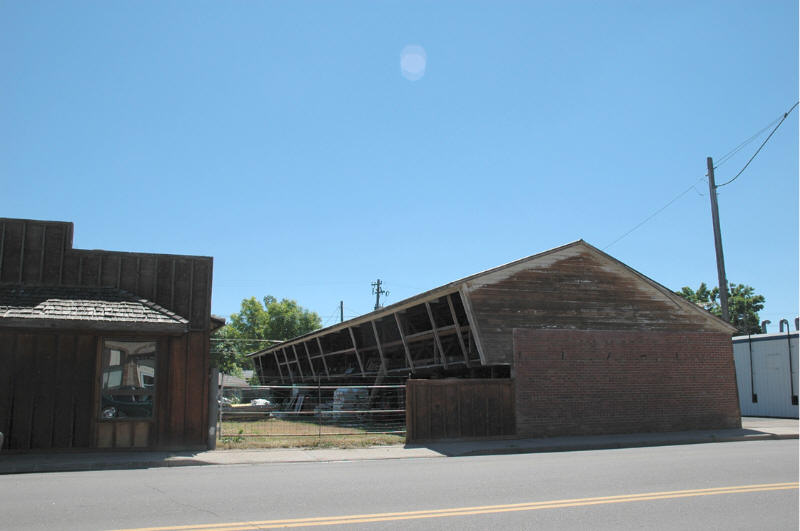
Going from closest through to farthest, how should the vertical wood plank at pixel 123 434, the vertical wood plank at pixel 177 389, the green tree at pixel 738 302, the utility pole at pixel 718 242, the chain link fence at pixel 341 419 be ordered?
the vertical wood plank at pixel 123 434 → the vertical wood plank at pixel 177 389 → the chain link fence at pixel 341 419 → the utility pole at pixel 718 242 → the green tree at pixel 738 302

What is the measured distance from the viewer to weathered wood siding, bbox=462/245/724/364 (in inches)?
715

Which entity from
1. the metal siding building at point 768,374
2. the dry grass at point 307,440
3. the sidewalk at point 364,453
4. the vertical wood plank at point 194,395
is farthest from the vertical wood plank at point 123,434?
the metal siding building at point 768,374

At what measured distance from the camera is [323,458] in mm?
13578

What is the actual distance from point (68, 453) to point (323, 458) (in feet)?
16.8

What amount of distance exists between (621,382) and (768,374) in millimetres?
12574

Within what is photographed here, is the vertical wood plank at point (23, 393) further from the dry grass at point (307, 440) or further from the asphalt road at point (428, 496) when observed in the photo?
the dry grass at point (307, 440)

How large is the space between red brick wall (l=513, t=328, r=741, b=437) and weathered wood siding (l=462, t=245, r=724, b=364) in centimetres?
37

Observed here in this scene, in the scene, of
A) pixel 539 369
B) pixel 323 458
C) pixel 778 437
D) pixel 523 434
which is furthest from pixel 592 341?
pixel 323 458

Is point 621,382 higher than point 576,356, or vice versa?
point 576,356

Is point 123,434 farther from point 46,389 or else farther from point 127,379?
point 46,389

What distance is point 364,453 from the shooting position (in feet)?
47.7

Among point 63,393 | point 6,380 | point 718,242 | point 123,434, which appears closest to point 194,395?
point 123,434

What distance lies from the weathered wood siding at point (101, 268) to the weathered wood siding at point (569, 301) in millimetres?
7244

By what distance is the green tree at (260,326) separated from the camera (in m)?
72.8
